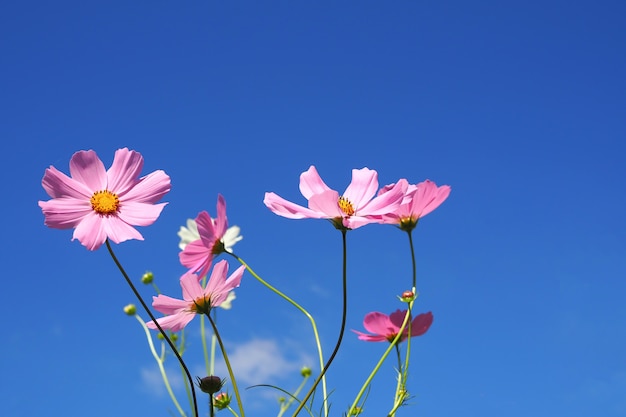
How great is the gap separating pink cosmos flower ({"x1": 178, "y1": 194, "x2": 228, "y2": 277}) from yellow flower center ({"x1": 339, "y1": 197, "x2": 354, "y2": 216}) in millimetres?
155

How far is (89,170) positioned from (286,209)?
242mm

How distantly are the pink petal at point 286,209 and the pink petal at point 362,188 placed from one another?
0.11m

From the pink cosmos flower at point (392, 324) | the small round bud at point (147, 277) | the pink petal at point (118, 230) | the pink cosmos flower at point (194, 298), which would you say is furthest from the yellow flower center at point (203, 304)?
the small round bud at point (147, 277)

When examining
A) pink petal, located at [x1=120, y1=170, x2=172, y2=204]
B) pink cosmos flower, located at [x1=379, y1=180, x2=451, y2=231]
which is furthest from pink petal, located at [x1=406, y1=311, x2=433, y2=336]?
pink petal, located at [x1=120, y1=170, x2=172, y2=204]

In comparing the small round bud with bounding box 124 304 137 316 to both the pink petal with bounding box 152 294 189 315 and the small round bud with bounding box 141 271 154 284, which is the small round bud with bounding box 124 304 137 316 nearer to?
the small round bud with bounding box 141 271 154 284

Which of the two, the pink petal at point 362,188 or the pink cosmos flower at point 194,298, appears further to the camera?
the pink petal at point 362,188

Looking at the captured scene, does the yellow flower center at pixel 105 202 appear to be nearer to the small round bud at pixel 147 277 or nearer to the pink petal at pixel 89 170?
the pink petal at pixel 89 170

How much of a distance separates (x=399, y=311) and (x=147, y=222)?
1.38ft

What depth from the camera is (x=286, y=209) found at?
0.81 m

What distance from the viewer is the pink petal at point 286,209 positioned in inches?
31.1

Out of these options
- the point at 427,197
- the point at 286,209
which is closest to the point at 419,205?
the point at 427,197

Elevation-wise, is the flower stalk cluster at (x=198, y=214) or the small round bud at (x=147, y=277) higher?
the small round bud at (x=147, y=277)

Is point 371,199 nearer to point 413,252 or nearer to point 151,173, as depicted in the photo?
point 413,252

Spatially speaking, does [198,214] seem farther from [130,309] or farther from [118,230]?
[130,309]
